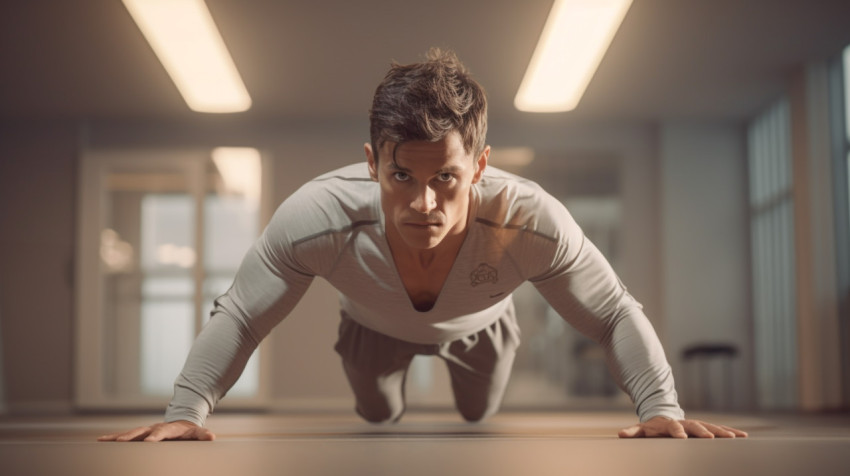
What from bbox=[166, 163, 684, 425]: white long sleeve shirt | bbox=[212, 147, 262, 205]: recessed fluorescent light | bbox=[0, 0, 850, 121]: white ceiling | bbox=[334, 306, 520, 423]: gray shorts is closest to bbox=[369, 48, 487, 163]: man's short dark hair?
bbox=[166, 163, 684, 425]: white long sleeve shirt

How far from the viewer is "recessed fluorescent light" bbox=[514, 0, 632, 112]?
14.4ft

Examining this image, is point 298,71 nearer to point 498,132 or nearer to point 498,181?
point 498,132

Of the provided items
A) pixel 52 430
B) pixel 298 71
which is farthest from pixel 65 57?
pixel 52 430

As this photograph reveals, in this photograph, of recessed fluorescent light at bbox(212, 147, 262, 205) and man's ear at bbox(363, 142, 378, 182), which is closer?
man's ear at bbox(363, 142, 378, 182)

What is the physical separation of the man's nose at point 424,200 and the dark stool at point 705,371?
5.21 meters

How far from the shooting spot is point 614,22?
4.57 m

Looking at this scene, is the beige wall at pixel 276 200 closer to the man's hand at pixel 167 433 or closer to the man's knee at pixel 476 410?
the man's knee at pixel 476 410

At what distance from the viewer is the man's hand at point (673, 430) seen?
1605mm

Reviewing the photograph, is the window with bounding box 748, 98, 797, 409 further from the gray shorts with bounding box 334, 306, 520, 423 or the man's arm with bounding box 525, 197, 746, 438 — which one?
the man's arm with bounding box 525, 197, 746, 438

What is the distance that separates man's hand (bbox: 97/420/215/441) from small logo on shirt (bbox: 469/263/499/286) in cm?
66

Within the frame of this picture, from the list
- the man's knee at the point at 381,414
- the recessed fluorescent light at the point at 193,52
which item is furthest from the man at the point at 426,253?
the recessed fluorescent light at the point at 193,52

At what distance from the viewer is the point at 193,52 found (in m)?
4.98

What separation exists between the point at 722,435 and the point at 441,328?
754mm

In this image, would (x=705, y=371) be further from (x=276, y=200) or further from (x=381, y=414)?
(x=381, y=414)
